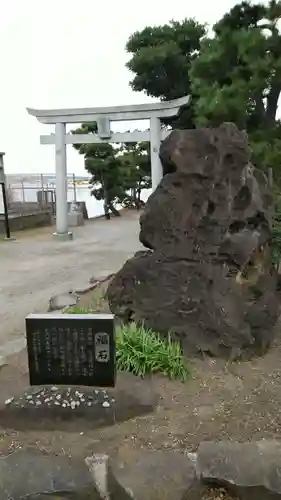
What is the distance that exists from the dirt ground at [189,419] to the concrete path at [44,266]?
5.69 feet

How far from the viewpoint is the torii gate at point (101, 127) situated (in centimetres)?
1361

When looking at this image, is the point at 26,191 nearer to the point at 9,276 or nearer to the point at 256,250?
the point at 9,276

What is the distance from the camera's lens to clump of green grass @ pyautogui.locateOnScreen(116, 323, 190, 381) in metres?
3.54

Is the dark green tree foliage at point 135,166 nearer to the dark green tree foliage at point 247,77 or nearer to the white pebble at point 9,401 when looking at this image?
the dark green tree foliage at point 247,77

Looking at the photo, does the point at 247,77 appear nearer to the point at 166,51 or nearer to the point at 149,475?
the point at 166,51

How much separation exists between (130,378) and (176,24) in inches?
558

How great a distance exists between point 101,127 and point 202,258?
34.7ft

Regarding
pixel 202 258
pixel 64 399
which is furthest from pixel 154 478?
pixel 202 258

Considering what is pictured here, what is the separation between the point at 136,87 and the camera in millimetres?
16641

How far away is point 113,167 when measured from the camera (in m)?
21.2

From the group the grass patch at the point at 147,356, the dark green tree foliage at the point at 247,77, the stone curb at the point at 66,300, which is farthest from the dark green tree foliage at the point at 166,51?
the grass patch at the point at 147,356

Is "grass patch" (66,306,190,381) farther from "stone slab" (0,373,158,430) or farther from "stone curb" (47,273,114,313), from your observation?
"stone curb" (47,273,114,313)

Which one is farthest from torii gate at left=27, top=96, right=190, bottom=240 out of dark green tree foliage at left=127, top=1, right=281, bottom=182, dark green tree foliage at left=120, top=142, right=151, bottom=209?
dark green tree foliage at left=120, top=142, right=151, bottom=209

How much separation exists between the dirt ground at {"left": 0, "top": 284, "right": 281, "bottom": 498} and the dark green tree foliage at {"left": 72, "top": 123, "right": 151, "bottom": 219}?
16793 mm
